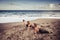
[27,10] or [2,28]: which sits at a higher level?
[27,10]

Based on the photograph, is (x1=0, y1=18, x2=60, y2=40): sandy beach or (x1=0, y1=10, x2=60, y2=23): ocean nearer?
(x1=0, y1=18, x2=60, y2=40): sandy beach

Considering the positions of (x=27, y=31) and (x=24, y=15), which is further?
(x=24, y=15)

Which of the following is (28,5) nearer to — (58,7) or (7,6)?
(7,6)

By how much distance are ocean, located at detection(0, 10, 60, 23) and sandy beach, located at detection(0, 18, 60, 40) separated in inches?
2.3

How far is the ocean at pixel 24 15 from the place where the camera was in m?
1.32

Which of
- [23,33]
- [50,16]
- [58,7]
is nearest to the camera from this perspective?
[23,33]

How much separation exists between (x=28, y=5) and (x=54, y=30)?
1.60ft

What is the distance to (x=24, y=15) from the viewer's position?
53.8 inches

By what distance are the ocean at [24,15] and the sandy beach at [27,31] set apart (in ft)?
0.19

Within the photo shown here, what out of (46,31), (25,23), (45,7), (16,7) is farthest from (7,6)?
(46,31)

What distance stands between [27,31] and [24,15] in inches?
9.6

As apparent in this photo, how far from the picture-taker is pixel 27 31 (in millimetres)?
1201

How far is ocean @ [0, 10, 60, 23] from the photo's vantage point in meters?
1.32

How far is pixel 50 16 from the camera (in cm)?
135
